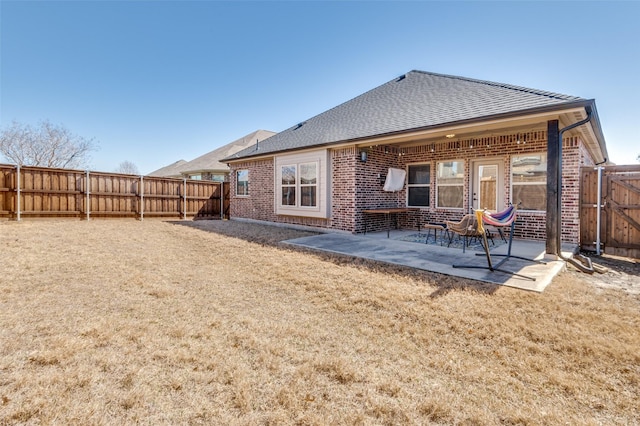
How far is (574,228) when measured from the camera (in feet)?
23.4

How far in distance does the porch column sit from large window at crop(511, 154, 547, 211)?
2.52 meters

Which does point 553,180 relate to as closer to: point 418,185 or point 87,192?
point 418,185

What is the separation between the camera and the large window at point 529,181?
792cm

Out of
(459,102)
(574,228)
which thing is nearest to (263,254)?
(459,102)

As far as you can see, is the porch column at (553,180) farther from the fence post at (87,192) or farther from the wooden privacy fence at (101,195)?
the fence post at (87,192)

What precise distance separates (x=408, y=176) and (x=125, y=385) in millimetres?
9915

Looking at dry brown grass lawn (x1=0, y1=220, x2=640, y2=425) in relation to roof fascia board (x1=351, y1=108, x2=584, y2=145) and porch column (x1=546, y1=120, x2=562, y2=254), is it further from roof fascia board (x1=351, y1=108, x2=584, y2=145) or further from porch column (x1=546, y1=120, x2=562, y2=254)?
roof fascia board (x1=351, y1=108, x2=584, y2=145)

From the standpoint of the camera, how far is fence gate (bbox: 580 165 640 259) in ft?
Result: 21.2

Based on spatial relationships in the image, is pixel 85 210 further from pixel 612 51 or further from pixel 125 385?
pixel 612 51

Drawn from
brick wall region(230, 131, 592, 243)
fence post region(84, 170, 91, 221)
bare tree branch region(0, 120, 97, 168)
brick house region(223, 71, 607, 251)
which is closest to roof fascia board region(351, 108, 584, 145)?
brick house region(223, 71, 607, 251)

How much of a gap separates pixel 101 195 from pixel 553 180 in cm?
1508

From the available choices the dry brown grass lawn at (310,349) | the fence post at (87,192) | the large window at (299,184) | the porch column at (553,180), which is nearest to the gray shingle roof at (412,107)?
the porch column at (553,180)

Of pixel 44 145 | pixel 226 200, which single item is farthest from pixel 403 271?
pixel 44 145

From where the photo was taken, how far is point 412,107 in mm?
9016
